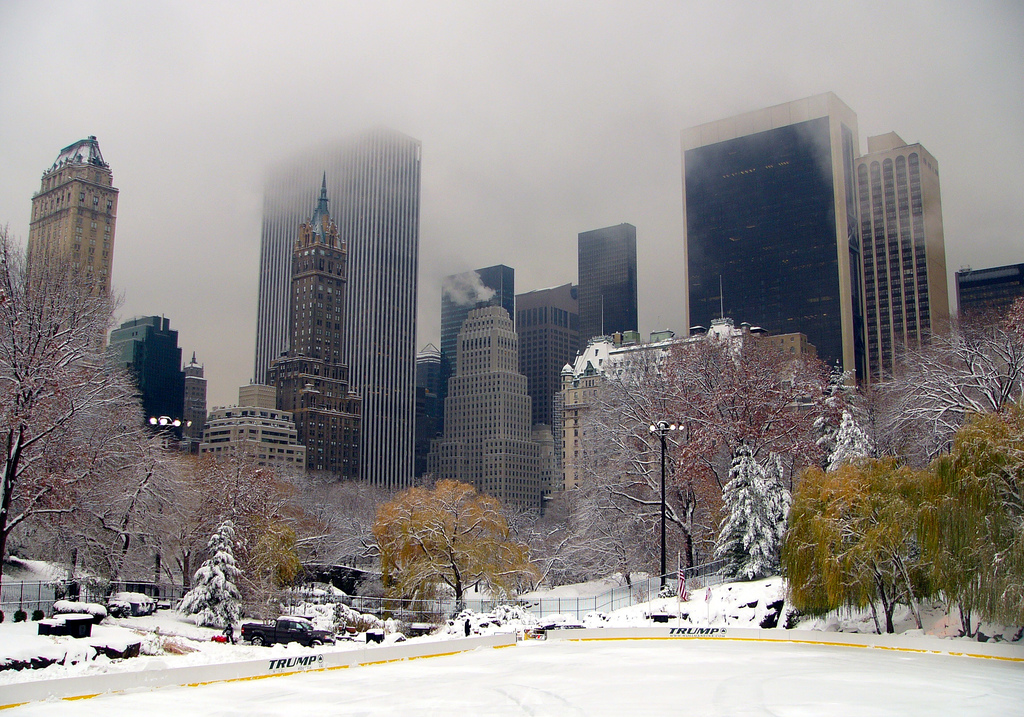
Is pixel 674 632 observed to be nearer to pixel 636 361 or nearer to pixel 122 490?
pixel 122 490

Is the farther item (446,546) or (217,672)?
(446,546)

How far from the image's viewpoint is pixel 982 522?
89.2ft

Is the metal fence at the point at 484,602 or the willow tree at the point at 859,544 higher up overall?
the willow tree at the point at 859,544

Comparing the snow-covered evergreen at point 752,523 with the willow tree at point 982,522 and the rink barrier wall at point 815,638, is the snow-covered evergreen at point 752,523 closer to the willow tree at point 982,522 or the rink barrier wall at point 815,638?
the rink barrier wall at point 815,638

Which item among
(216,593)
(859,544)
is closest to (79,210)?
(216,593)

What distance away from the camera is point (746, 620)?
37.5 m

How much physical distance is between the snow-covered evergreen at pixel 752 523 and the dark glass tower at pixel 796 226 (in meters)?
135

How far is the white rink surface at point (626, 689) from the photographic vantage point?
18578 millimetres

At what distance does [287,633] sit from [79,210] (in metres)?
90.6

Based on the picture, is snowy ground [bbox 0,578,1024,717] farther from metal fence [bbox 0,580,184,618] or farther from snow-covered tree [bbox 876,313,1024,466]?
snow-covered tree [bbox 876,313,1024,466]

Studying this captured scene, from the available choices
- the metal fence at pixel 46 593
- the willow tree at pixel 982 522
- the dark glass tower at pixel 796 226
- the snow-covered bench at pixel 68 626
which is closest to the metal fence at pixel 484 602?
the metal fence at pixel 46 593

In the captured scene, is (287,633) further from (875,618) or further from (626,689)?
(875,618)

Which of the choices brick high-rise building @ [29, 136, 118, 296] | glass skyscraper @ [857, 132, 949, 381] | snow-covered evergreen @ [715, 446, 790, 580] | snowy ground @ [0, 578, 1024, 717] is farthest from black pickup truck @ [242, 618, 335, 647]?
glass skyscraper @ [857, 132, 949, 381]

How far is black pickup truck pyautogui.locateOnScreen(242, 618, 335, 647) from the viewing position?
109 feet
